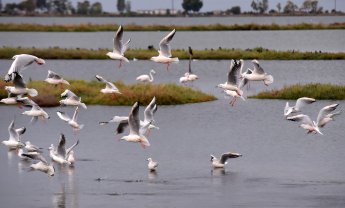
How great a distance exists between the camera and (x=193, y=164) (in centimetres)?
2809

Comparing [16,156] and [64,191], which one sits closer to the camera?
[64,191]

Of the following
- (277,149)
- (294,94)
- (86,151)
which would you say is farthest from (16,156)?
(294,94)

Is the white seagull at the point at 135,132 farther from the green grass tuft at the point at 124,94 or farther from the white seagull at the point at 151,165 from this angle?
the green grass tuft at the point at 124,94

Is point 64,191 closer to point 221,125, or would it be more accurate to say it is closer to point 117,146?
point 117,146

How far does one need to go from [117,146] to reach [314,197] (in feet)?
30.0

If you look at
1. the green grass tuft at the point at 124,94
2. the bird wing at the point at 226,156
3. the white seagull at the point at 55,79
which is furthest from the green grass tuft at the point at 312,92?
the bird wing at the point at 226,156

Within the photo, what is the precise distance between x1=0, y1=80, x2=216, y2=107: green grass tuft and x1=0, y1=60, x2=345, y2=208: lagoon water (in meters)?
0.30

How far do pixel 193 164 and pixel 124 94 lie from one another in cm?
1114

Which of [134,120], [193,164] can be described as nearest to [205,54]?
[193,164]

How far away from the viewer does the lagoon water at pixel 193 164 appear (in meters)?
23.7

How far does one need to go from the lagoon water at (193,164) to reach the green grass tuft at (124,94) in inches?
11.9

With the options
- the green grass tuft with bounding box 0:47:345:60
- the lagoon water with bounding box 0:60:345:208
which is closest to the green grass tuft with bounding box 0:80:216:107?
the lagoon water with bounding box 0:60:345:208

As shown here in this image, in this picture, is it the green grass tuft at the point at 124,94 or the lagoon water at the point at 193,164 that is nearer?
the lagoon water at the point at 193,164

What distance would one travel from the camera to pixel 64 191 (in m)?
24.4
